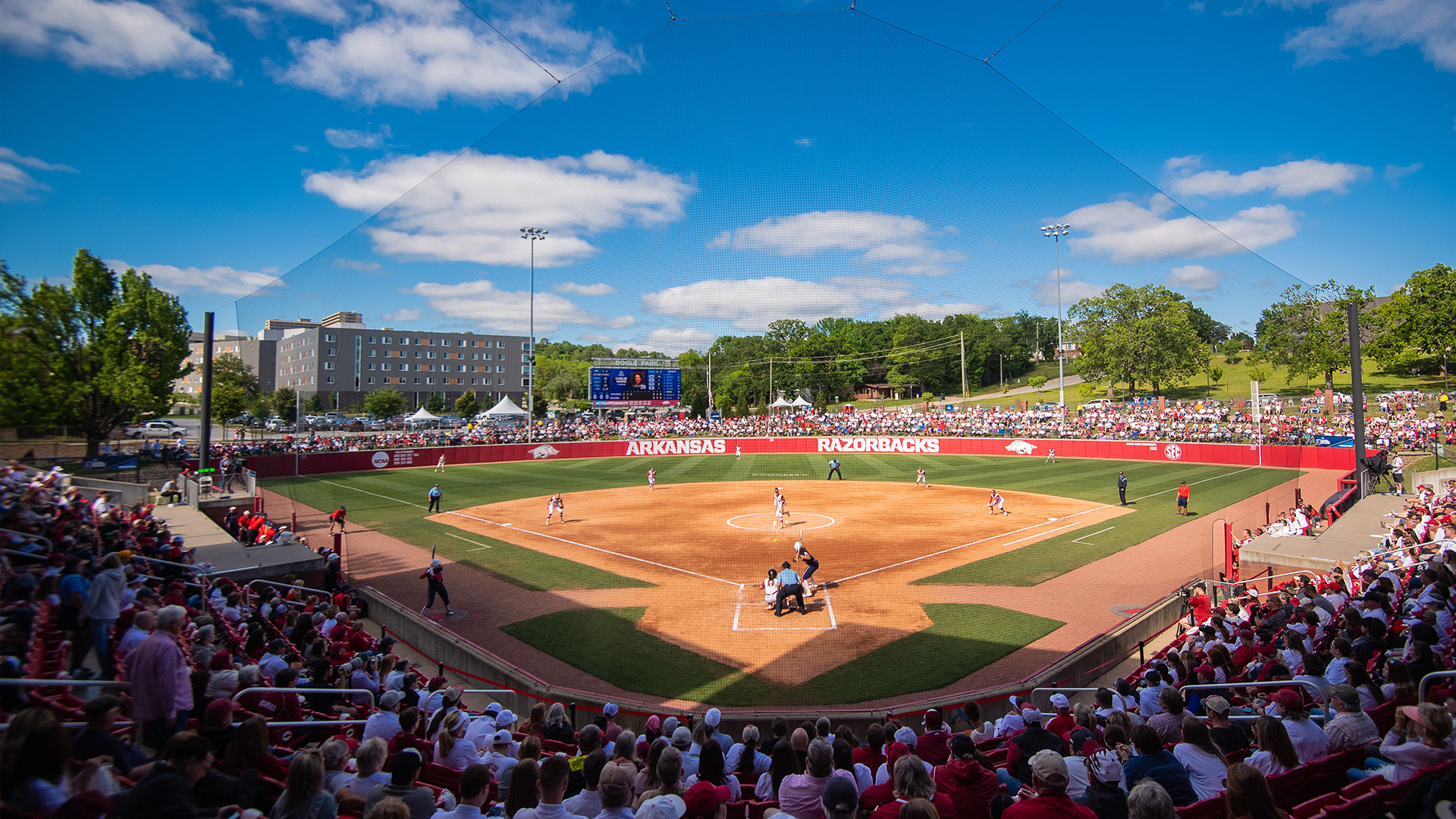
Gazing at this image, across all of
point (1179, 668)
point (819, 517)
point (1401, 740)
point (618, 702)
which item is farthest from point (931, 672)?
point (819, 517)

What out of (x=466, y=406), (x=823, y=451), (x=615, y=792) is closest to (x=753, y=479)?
(x=823, y=451)

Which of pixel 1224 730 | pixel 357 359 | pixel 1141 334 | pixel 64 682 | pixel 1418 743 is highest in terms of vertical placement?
pixel 1141 334

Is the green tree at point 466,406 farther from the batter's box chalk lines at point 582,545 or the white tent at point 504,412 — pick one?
the batter's box chalk lines at point 582,545

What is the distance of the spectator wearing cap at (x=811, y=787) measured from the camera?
4.57 metres

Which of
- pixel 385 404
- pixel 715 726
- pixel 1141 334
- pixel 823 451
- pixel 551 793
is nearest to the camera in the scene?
pixel 551 793

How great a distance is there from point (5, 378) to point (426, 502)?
1780cm

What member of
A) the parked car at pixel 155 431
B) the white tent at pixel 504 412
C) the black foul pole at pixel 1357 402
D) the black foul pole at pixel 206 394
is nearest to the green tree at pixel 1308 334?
the black foul pole at pixel 1357 402

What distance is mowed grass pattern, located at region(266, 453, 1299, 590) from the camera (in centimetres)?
1944

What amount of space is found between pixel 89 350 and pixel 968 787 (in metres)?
40.9

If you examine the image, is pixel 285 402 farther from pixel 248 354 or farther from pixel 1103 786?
pixel 1103 786

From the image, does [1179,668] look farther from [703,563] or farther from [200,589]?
[200,589]

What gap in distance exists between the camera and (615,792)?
3.92m

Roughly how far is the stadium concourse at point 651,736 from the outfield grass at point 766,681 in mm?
1621

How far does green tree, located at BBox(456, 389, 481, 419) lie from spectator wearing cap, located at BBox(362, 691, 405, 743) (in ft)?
224
